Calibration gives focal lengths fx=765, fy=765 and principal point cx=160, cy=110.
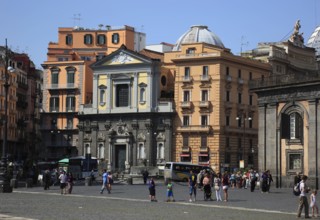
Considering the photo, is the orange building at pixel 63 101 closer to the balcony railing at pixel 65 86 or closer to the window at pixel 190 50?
the balcony railing at pixel 65 86

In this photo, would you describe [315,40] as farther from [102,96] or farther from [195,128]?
[102,96]

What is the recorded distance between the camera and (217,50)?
9306 centimetres

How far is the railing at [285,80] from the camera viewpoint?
5875 cm

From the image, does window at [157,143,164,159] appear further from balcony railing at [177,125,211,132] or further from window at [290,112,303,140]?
window at [290,112,303,140]

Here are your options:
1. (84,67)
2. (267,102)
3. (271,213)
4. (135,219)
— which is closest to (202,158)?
(84,67)

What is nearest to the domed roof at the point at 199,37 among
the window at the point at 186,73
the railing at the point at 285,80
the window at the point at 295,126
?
the window at the point at 186,73

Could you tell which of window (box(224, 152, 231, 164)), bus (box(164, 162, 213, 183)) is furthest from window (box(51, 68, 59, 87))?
bus (box(164, 162, 213, 183))

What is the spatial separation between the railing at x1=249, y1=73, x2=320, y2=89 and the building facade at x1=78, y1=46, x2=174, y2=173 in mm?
31907

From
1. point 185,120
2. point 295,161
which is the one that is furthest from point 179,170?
point 295,161

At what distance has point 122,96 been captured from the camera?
99188mm

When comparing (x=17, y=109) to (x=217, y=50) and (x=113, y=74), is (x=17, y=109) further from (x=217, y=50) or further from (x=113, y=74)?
(x=217, y=50)

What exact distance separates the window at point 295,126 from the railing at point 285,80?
104 inches

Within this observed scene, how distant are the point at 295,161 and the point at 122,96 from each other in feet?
138

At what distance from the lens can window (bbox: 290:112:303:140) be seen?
6009cm
